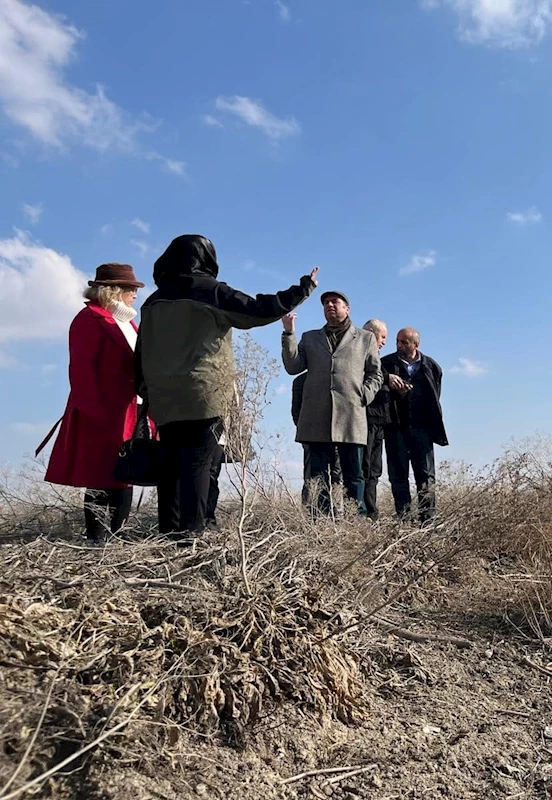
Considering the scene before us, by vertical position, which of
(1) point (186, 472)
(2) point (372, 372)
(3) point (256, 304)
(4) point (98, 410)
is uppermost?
(2) point (372, 372)

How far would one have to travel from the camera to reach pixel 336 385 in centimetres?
533

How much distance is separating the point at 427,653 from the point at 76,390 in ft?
7.19

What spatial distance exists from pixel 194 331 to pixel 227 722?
6.27 ft

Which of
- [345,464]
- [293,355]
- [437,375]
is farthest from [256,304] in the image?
[437,375]

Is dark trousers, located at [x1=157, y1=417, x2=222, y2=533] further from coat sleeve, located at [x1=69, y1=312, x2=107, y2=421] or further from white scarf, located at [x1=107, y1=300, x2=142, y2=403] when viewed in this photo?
white scarf, located at [x1=107, y1=300, x2=142, y2=403]

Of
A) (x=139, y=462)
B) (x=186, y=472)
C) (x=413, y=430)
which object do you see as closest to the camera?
(x=186, y=472)

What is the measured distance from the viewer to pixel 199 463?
138 inches

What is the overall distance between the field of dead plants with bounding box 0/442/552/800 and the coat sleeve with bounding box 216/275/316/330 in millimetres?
1029

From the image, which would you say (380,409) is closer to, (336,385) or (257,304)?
(336,385)

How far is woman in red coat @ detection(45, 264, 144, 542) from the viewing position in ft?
12.7

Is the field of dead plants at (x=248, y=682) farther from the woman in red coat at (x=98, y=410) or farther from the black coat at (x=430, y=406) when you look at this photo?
the black coat at (x=430, y=406)

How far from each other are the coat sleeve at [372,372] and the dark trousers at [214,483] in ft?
5.96

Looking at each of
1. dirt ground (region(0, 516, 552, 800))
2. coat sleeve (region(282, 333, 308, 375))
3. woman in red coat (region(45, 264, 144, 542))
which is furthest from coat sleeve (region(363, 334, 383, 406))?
dirt ground (region(0, 516, 552, 800))

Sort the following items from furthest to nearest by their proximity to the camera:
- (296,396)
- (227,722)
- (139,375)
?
(296,396) < (139,375) < (227,722)
